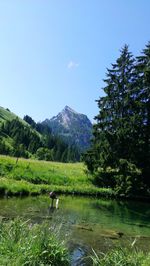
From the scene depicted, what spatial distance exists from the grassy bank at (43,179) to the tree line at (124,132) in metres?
2.66

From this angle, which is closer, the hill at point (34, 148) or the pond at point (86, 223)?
the pond at point (86, 223)

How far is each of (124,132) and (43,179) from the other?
42.1ft

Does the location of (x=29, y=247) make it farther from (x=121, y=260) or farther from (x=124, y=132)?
(x=124, y=132)

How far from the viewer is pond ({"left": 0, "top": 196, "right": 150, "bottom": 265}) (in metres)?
21.2

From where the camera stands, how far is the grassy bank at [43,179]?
140ft

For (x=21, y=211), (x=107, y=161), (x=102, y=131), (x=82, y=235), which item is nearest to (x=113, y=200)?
(x=107, y=161)

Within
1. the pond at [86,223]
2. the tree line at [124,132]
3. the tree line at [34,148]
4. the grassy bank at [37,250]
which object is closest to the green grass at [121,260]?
the grassy bank at [37,250]

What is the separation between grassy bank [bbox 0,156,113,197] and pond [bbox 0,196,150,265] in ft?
10.3

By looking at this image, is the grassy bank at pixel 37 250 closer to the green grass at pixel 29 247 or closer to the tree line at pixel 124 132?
the green grass at pixel 29 247

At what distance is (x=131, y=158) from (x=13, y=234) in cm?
4251

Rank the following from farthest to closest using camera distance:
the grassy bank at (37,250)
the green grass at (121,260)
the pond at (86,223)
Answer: the pond at (86,223)
the green grass at (121,260)
the grassy bank at (37,250)

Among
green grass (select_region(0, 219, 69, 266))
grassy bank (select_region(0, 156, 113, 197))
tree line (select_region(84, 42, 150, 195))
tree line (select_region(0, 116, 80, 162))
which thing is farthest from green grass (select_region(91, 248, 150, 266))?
tree line (select_region(0, 116, 80, 162))

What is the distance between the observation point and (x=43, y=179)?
50719 mm

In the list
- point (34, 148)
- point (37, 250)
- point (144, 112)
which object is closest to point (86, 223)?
point (37, 250)
